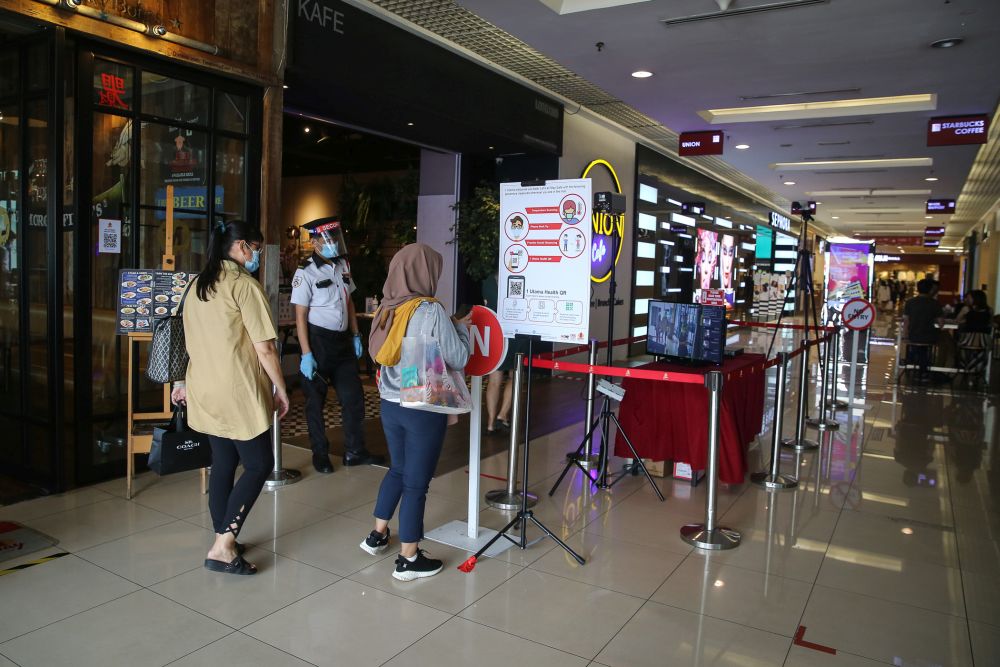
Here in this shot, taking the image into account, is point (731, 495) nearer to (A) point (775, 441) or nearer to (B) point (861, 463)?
(A) point (775, 441)

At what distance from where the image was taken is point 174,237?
4.80m

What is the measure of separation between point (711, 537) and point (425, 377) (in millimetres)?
1853

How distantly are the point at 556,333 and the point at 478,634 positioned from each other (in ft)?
5.25

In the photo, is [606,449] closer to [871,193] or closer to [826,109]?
[826,109]

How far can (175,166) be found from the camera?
186 inches

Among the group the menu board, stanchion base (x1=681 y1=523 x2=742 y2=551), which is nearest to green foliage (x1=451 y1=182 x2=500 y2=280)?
the menu board

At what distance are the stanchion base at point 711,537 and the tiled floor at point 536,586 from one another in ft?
0.18

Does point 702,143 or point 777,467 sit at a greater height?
point 702,143

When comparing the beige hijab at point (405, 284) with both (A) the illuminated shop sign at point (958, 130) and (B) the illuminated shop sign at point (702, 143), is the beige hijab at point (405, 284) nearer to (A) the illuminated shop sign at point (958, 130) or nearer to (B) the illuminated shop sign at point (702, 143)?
(B) the illuminated shop sign at point (702, 143)

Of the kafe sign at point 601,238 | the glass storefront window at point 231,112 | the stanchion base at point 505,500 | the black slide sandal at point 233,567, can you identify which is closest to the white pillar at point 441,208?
the kafe sign at point 601,238

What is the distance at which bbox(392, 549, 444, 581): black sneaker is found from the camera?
3.26m

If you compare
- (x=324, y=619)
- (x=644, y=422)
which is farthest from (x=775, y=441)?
(x=324, y=619)

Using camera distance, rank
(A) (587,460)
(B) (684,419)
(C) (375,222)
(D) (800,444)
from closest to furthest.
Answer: (B) (684,419) < (A) (587,460) < (D) (800,444) < (C) (375,222)

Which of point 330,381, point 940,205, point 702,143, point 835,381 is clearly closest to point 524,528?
point 330,381
